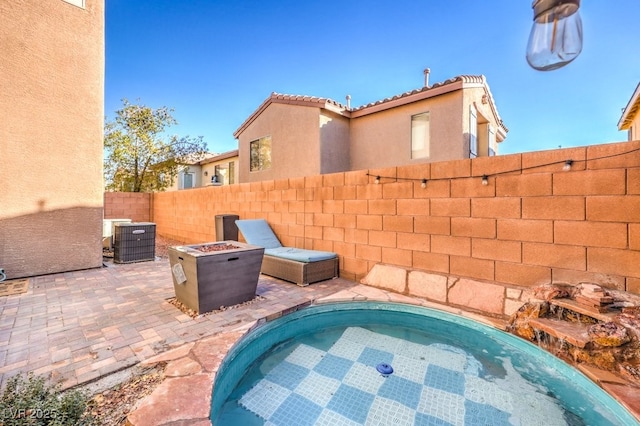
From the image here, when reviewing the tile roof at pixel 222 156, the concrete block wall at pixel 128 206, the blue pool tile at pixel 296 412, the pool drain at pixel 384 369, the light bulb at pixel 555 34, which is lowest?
the blue pool tile at pixel 296 412

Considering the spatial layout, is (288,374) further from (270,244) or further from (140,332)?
(270,244)

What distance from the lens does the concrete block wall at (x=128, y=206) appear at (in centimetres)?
1089

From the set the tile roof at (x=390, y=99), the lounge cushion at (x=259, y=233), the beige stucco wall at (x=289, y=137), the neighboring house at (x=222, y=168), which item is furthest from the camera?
the neighboring house at (x=222, y=168)

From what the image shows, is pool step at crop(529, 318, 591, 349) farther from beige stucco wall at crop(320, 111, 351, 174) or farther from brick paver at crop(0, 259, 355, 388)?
beige stucco wall at crop(320, 111, 351, 174)

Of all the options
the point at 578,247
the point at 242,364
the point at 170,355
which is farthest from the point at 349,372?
the point at 578,247

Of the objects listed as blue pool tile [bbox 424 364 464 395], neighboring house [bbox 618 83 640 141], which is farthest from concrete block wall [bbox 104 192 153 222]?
neighboring house [bbox 618 83 640 141]

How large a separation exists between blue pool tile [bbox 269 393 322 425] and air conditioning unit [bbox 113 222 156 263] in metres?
5.89

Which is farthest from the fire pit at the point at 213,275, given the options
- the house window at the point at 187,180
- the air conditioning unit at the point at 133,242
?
the house window at the point at 187,180

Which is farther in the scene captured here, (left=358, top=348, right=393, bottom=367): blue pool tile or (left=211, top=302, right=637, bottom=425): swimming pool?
(left=358, top=348, right=393, bottom=367): blue pool tile

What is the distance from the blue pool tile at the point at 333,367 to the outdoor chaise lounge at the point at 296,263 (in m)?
1.93

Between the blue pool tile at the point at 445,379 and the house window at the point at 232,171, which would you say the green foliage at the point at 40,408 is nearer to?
the blue pool tile at the point at 445,379

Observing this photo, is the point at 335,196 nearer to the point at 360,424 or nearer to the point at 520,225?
the point at 520,225

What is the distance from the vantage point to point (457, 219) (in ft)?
13.0

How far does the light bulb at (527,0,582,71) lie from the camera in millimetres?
1450
